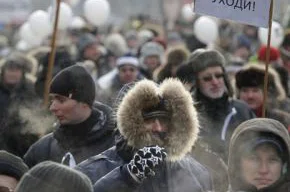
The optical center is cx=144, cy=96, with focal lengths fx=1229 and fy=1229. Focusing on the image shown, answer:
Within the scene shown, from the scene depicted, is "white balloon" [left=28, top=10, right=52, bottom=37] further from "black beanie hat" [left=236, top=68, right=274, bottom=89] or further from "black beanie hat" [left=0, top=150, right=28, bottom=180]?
"black beanie hat" [left=0, top=150, right=28, bottom=180]

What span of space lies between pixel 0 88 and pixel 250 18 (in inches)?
160

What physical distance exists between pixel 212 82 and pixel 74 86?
1730mm

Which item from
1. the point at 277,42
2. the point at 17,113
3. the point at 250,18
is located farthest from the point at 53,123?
the point at 277,42

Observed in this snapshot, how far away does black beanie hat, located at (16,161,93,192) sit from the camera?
17.0 ft

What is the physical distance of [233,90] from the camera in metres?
9.93

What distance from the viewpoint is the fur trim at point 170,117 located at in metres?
6.43

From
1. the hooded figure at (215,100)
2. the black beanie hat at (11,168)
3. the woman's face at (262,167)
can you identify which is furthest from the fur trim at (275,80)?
the black beanie hat at (11,168)

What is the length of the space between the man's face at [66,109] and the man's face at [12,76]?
11.2 feet

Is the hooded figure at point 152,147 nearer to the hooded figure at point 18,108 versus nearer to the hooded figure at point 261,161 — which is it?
the hooded figure at point 261,161

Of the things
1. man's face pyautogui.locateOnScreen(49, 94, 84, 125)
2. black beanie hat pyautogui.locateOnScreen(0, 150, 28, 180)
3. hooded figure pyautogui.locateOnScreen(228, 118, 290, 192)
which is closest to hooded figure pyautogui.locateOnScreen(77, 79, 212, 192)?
hooded figure pyautogui.locateOnScreen(228, 118, 290, 192)

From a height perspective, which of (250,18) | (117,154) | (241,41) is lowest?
(241,41)

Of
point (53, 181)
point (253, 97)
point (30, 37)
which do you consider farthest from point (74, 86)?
point (30, 37)

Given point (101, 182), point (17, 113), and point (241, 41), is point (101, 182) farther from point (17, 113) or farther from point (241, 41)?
point (241, 41)

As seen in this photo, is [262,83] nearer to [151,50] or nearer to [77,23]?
→ [151,50]
